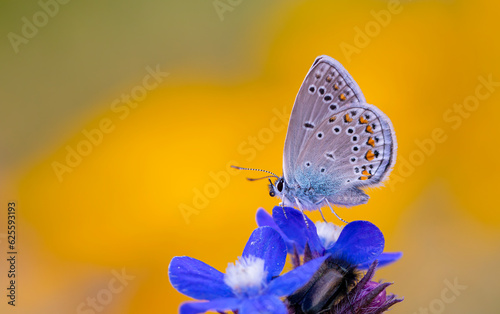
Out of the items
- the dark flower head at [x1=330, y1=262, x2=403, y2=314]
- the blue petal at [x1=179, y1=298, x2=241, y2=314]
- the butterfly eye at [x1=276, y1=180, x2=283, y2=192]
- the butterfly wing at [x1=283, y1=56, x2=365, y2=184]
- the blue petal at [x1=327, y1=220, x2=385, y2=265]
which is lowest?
the dark flower head at [x1=330, y1=262, x2=403, y2=314]

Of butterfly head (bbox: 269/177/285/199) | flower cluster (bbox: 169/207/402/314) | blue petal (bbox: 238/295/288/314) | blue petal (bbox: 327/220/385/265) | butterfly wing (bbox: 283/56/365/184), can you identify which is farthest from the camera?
butterfly head (bbox: 269/177/285/199)

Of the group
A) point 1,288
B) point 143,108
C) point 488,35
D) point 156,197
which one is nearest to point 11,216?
point 1,288

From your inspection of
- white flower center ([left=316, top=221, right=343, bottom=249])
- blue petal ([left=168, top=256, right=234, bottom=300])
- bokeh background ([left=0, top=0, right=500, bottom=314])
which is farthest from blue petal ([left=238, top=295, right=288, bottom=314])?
bokeh background ([left=0, top=0, right=500, bottom=314])

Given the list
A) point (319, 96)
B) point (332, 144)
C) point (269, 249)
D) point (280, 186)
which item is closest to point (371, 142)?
point (332, 144)

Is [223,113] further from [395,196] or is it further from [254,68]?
[395,196]

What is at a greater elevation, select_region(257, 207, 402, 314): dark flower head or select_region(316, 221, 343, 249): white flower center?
select_region(316, 221, 343, 249): white flower center

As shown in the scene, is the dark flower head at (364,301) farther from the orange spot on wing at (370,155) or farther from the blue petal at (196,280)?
the orange spot on wing at (370,155)

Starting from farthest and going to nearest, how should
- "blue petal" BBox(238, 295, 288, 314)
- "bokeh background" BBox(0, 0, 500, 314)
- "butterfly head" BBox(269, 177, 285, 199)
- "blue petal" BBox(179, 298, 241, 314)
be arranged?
"bokeh background" BBox(0, 0, 500, 314) → "butterfly head" BBox(269, 177, 285, 199) → "blue petal" BBox(238, 295, 288, 314) → "blue petal" BBox(179, 298, 241, 314)

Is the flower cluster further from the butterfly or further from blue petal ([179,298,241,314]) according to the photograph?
the butterfly
